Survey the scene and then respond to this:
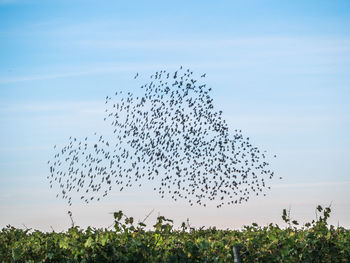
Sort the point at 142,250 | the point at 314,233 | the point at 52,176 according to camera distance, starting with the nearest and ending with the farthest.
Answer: the point at 142,250 → the point at 314,233 → the point at 52,176

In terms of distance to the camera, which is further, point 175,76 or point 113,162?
point 175,76

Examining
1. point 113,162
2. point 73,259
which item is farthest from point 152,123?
point 73,259

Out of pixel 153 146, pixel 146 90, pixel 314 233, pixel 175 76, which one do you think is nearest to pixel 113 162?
pixel 153 146

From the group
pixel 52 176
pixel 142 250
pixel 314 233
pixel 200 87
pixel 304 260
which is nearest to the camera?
pixel 142 250

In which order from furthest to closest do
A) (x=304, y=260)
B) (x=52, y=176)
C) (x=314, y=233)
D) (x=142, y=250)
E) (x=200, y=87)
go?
(x=200, y=87) < (x=52, y=176) < (x=314, y=233) < (x=304, y=260) < (x=142, y=250)

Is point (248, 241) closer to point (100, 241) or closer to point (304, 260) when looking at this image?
point (304, 260)

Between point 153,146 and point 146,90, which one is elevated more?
point 146,90

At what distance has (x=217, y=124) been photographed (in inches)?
1026

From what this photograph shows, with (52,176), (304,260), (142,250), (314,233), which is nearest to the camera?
(142,250)

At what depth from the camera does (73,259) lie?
8.30 meters

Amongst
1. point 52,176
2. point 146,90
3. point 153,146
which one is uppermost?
point 146,90

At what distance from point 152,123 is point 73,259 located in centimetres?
1734

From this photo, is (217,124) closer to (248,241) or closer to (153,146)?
(153,146)

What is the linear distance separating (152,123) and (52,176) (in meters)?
5.92
